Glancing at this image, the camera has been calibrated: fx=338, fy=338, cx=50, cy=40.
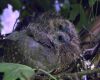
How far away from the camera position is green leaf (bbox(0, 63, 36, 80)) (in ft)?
2.70

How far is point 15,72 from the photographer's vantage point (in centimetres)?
83

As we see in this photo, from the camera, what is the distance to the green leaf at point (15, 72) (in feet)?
2.70

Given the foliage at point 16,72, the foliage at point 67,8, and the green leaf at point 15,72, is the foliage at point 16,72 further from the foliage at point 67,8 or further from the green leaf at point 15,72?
the foliage at point 67,8

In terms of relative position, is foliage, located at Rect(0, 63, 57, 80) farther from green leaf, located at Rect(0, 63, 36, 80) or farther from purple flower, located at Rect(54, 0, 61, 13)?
purple flower, located at Rect(54, 0, 61, 13)

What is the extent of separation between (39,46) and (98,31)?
40cm

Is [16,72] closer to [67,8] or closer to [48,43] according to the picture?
[48,43]

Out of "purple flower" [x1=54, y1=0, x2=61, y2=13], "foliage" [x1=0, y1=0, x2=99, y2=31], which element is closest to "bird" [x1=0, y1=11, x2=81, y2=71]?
"foliage" [x1=0, y1=0, x2=99, y2=31]

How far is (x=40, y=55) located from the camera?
3.40 feet

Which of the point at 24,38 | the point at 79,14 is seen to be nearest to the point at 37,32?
the point at 24,38

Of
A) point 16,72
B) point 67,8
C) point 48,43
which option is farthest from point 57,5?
point 16,72

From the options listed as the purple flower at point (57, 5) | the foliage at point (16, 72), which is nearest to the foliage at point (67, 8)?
the purple flower at point (57, 5)

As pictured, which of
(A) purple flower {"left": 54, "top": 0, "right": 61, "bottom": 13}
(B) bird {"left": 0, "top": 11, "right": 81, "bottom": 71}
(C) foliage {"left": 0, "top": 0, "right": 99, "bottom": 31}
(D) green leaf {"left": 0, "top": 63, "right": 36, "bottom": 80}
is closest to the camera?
(D) green leaf {"left": 0, "top": 63, "right": 36, "bottom": 80}

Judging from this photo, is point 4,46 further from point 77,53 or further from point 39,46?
point 77,53

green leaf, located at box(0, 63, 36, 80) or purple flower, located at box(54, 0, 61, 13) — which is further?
purple flower, located at box(54, 0, 61, 13)
